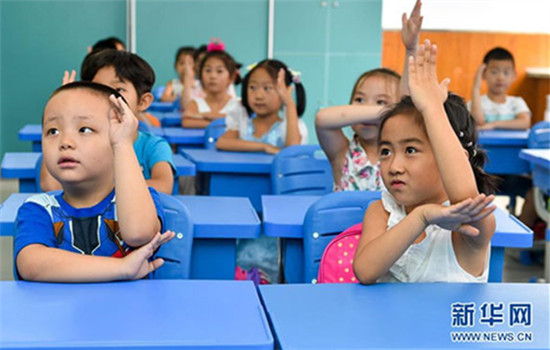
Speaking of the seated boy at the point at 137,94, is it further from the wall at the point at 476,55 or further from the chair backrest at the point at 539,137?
the wall at the point at 476,55

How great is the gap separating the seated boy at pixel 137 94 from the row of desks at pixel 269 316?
1103 millimetres

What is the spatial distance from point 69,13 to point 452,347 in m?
6.23

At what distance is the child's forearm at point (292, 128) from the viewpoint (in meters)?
3.75

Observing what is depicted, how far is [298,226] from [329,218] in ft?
0.43

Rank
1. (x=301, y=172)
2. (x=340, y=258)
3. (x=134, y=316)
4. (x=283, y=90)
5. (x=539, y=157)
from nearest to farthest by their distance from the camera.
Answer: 1. (x=134, y=316)
2. (x=340, y=258)
3. (x=301, y=172)
4. (x=539, y=157)
5. (x=283, y=90)

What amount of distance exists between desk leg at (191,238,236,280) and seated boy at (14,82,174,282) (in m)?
0.41

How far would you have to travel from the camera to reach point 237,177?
3336mm

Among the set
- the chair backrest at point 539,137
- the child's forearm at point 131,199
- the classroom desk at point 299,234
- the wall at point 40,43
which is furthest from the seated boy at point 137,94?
the wall at point 40,43

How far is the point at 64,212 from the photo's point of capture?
1.61 meters

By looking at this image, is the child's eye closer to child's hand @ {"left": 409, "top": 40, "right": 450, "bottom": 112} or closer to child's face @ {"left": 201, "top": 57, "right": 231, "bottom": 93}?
child's hand @ {"left": 409, "top": 40, "right": 450, "bottom": 112}

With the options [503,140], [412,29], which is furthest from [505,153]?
[412,29]

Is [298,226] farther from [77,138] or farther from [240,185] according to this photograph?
[240,185]

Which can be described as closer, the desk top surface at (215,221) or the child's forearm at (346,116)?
the desk top surface at (215,221)

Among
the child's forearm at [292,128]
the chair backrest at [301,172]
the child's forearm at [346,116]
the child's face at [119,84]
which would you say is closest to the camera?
the child's forearm at [346,116]
